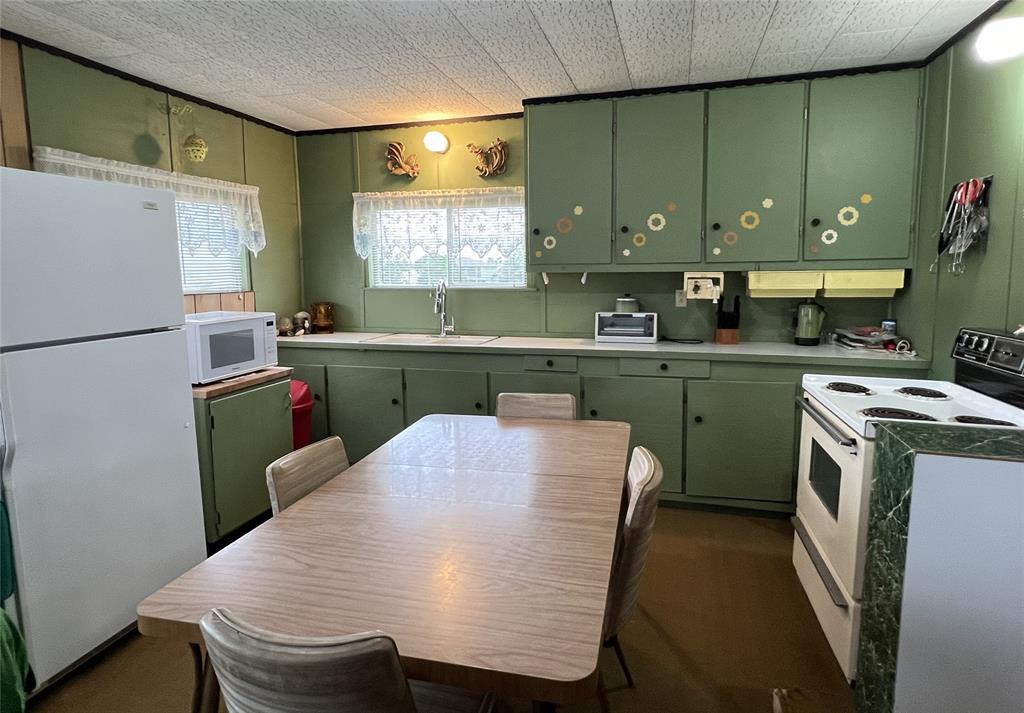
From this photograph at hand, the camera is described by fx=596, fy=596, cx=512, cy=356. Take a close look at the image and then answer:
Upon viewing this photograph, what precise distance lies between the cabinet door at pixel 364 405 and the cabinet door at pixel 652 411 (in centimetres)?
135

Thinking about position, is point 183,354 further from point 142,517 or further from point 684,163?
point 684,163

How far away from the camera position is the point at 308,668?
93cm

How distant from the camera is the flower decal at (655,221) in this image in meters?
3.53

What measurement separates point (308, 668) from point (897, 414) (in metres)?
1.89

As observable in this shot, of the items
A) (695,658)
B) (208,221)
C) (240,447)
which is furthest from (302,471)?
(208,221)

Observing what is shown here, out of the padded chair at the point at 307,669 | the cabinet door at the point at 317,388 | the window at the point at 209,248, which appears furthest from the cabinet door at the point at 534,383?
the padded chair at the point at 307,669

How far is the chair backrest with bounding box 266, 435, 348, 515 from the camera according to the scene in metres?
1.75

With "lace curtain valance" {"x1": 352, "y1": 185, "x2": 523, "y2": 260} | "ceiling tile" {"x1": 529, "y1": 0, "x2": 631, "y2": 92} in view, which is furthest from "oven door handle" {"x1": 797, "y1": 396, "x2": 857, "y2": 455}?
"lace curtain valance" {"x1": 352, "y1": 185, "x2": 523, "y2": 260}

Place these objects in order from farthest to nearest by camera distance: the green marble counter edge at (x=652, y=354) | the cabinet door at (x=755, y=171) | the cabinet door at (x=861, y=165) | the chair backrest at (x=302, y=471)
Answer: the cabinet door at (x=755, y=171) < the cabinet door at (x=861, y=165) < the green marble counter edge at (x=652, y=354) < the chair backrest at (x=302, y=471)

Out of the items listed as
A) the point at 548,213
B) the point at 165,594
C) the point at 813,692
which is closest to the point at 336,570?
the point at 165,594

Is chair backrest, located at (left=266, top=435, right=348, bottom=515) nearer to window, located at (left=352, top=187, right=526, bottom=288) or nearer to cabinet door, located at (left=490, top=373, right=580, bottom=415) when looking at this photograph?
cabinet door, located at (left=490, top=373, right=580, bottom=415)

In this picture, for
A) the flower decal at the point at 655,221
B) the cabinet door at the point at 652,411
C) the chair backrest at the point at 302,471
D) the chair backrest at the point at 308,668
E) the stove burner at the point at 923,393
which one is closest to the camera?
the chair backrest at the point at 308,668

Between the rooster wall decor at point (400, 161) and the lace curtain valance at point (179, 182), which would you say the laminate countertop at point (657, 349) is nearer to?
the lace curtain valance at point (179, 182)

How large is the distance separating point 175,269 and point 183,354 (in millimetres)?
351
